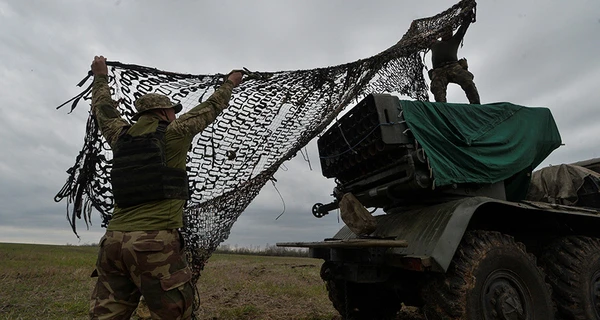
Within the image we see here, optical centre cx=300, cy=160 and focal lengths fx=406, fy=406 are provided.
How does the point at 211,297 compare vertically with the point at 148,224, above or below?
below

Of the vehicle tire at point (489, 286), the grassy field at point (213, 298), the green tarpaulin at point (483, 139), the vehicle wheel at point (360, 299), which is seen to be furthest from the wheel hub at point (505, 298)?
the grassy field at point (213, 298)

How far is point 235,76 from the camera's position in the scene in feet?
10.9

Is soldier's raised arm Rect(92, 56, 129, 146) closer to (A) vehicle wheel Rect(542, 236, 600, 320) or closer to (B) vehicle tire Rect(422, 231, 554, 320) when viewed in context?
(B) vehicle tire Rect(422, 231, 554, 320)

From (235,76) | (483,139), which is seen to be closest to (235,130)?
(235,76)

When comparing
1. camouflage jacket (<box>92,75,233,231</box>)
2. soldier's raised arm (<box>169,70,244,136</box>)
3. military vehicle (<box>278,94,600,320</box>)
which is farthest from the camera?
military vehicle (<box>278,94,600,320</box>)

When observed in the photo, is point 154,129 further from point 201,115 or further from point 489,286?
point 489,286

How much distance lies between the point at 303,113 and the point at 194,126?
1.76 metres

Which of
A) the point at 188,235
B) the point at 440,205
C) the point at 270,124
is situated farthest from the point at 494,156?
the point at 188,235

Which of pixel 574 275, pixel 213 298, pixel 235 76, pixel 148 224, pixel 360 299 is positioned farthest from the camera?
pixel 213 298

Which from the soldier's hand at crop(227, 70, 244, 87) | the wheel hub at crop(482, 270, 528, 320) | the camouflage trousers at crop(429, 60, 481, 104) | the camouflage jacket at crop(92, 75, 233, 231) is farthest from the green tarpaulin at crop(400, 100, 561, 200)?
the camouflage jacket at crop(92, 75, 233, 231)

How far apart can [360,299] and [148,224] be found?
3353 millimetres

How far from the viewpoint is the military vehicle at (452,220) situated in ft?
11.4

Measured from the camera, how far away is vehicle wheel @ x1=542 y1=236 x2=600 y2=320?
13.4 ft

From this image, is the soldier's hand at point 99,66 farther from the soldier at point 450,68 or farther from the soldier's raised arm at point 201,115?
the soldier at point 450,68
